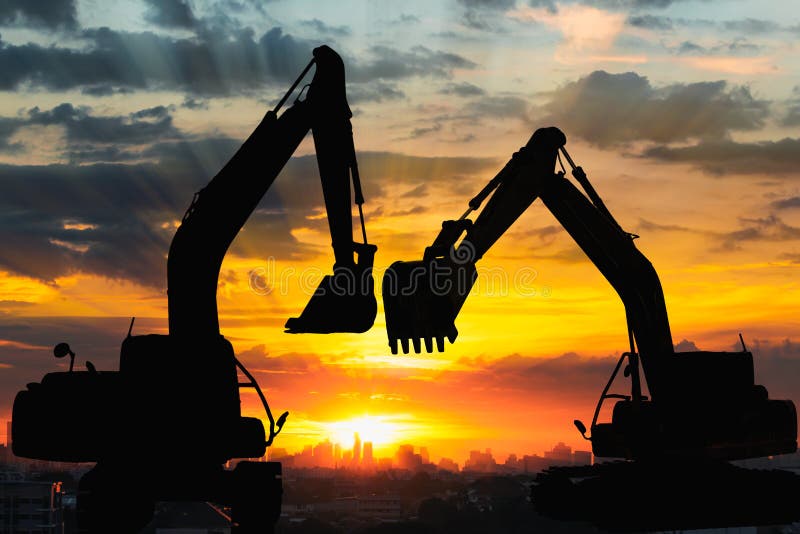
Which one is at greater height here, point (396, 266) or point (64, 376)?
point (396, 266)

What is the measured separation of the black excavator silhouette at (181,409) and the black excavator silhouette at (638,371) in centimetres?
485

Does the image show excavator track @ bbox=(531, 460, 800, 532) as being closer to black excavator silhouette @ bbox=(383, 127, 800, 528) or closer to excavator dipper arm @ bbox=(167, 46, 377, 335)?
black excavator silhouette @ bbox=(383, 127, 800, 528)

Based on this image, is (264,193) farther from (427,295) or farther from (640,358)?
(640,358)

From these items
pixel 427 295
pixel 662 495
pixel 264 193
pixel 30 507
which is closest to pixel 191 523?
pixel 30 507

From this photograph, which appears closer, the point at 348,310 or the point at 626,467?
the point at 348,310

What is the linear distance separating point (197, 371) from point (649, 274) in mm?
10919

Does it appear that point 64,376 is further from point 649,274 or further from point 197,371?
point 649,274

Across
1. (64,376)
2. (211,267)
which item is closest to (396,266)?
(211,267)

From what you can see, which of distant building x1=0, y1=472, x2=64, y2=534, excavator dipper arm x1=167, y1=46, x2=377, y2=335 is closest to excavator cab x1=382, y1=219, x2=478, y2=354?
excavator dipper arm x1=167, y1=46, x2=377, y2=335

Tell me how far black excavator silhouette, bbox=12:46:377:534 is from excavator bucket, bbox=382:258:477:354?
323 centimetres

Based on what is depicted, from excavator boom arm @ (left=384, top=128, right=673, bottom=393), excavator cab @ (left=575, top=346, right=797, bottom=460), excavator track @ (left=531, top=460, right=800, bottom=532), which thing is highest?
excavator boom arm @ (left=384, top=128, right=673, bottom=393)

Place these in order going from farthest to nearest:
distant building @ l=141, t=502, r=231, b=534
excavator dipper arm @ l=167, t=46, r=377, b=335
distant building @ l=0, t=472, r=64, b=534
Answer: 1. distant building @ l=141, t=502, r=231, b=534
2. distant building @ l=0, t=472, r=64, b=534
3. excavator dipper arm @ l=167, t=46, r=377, b=335

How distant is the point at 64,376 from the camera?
21.4m

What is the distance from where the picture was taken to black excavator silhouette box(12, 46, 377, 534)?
67.3 feet
